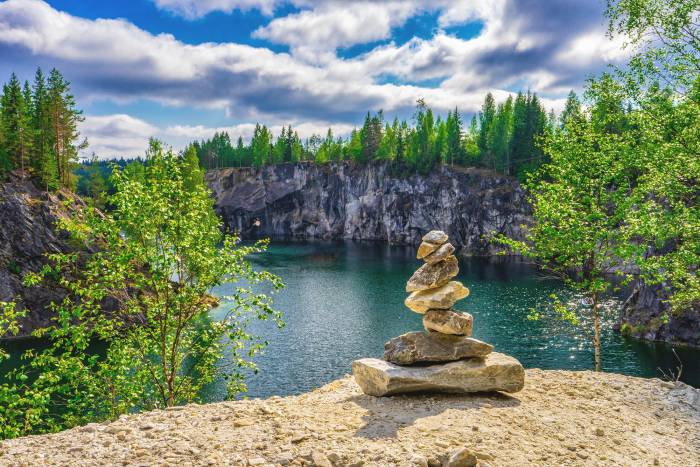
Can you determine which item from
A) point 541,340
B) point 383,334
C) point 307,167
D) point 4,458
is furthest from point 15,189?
point 307,167

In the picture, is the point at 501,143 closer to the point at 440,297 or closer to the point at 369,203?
the point at 369,203

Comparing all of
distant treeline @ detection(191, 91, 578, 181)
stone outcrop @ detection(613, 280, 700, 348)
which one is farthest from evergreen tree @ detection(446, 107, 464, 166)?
stone outcrop @ detection(613, 280, 700, 348)

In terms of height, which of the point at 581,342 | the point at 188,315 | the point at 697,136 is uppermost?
the point at 697,136

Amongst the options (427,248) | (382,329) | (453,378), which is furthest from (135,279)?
(382,329)

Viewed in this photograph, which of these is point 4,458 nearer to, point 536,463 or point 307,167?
point 536,463

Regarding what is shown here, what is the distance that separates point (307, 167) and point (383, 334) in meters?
96.6

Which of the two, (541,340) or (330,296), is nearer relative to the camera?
(541,340)

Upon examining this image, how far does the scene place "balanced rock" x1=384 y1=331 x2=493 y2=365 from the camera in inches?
470

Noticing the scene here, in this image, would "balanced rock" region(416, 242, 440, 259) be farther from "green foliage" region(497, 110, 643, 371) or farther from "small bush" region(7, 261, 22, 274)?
"small bush" region(7, 261, 22, 274)

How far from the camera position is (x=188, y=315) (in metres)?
12.7

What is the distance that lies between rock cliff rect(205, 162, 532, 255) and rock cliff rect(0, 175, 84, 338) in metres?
53.7

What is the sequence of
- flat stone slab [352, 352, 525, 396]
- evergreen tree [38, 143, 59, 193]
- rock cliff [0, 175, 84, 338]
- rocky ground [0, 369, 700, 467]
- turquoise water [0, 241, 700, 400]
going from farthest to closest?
1. evergreen tree [38, 143, 59, 193]
2. rock cliff [0, 175, 84, 338]
3. turquoise water [0, 241, 700, 400]
4. flat stone slab [352, 352, 525, 396]
5. rocky ground [0, 369, 700, 467]

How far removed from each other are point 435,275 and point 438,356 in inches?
99.7

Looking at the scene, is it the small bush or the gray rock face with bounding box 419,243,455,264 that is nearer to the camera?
the gray rock face with bounding box 419,243,455,264
